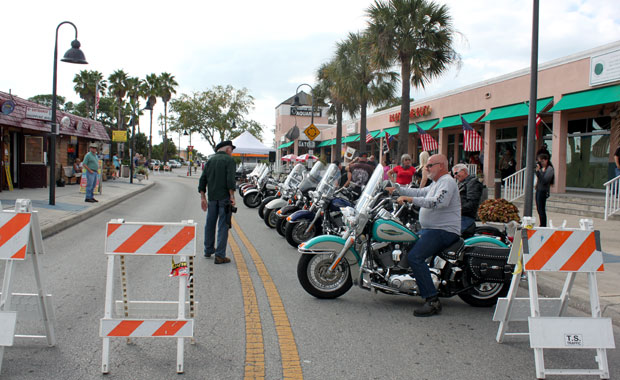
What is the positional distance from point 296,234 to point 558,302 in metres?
5.43

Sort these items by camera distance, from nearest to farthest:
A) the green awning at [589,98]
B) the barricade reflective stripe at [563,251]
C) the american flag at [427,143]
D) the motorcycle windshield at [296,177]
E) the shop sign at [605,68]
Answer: the barricade reflective stripe at [563,251] < the motorcycle windshield at [296,177] < the green awning at [589,98] < the shop sign at [605,68] < the american flag at [427,143]

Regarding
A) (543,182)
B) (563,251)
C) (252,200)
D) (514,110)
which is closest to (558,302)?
(563,251)

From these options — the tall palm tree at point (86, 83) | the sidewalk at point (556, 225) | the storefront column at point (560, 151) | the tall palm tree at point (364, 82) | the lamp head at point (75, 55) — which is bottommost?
the sidewalk at point (556, 225)

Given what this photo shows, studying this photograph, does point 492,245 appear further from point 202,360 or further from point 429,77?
point 429,77

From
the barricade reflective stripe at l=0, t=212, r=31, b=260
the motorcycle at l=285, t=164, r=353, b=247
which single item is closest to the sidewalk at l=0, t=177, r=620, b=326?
the motorcycle at l=285, t=164, r=353, b=247

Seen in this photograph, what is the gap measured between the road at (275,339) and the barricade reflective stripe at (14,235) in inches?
34.4

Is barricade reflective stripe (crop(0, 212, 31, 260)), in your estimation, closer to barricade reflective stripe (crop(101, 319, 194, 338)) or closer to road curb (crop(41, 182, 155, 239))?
barricade reflective stripe (crop(101, 319, 194, 338))

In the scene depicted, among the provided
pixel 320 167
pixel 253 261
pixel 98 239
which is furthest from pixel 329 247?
pixel 98 239

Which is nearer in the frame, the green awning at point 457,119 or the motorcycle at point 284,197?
the motorcycle at point 284,197

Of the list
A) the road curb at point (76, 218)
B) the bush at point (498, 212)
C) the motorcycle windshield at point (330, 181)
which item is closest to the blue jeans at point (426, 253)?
the motorcycle windshield at point (330, 181)

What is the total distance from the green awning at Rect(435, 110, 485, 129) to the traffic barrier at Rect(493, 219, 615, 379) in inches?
782

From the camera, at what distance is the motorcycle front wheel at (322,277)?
612 centimetres

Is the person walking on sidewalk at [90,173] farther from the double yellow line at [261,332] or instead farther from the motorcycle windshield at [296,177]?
the double yellow line at [261,332]

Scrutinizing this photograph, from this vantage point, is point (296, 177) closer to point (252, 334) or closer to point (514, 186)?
point (252, 334)
